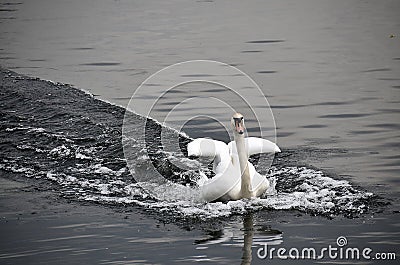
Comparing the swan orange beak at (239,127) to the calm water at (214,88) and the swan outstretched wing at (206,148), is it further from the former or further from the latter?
the calm water at (214,88)

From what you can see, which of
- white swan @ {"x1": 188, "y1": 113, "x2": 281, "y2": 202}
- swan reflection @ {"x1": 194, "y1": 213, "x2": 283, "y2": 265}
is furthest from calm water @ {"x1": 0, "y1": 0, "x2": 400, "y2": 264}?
white swan @ {"x1": 188, "y1": 113, "x2": 281, "y2": 202}

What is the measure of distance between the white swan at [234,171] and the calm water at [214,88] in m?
0.25

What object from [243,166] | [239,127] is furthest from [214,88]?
[243,166]

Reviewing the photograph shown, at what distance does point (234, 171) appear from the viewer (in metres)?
11.5

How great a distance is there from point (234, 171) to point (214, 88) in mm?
7409

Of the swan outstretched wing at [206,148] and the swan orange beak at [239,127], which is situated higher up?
the swan orange beak at [239,127]

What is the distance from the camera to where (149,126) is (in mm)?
15773

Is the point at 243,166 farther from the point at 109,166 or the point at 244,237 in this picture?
the point at 109,166

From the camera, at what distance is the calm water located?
10445 millimetres

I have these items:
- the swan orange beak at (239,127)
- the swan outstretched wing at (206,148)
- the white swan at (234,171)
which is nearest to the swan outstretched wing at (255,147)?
the white swan at (234,171)

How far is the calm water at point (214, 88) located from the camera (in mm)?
10445

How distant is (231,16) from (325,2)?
4599 mm

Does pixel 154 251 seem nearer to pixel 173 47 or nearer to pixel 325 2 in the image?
pixel 173 47

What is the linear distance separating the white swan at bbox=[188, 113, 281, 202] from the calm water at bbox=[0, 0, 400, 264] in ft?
0.81
